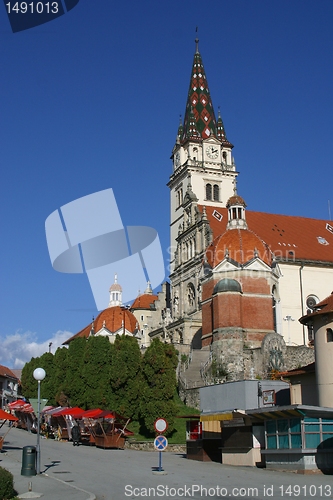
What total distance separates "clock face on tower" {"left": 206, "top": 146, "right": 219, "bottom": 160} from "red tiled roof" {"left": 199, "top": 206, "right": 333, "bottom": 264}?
13859 mm

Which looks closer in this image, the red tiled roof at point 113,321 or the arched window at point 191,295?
the arched window at point 191,295

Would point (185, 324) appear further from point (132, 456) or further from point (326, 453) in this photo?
point (326, 453)

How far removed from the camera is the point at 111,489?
17859 mm

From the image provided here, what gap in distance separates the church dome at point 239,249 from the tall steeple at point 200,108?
3454 centimetres

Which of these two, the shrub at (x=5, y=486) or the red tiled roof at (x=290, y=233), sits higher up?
the red tiled roof at (x=290, y=233)

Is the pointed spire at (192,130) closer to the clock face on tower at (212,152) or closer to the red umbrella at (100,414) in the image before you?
the clock face on tower at (212,152)

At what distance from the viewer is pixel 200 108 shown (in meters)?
90.8

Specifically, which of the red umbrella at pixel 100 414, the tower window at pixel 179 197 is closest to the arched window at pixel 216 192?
the tower window at pixel 179 197

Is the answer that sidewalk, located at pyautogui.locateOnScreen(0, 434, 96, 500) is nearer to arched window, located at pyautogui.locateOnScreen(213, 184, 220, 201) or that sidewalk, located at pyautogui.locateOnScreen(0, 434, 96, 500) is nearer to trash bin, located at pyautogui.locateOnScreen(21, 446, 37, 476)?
trash bin, located at pyautogui.locateOnScreen(21, 446, 37, 476)

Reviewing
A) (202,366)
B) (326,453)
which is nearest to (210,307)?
(202,366)

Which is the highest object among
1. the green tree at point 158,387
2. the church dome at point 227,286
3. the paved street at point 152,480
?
the church dome at point 227,286

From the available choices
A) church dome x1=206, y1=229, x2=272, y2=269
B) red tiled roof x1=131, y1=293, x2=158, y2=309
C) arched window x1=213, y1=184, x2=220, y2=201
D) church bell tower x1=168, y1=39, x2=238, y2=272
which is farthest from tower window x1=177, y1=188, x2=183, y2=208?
church dome x1=206, y1=229, x2=272, y2=269

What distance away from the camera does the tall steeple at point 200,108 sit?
293 feet

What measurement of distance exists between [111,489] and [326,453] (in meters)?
8.44
